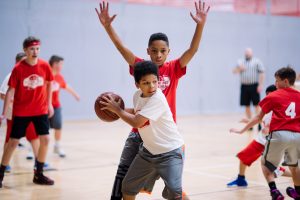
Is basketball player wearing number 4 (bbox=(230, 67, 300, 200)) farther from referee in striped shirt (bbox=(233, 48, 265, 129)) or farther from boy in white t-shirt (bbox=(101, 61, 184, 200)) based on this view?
referee in striped shirt (bbox=(233, 48, 265, 129))

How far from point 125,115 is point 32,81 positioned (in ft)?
8.78

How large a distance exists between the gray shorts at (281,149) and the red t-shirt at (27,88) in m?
2.87

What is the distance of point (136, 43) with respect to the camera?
15688 millimetres

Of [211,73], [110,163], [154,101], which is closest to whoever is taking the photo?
[154,101]

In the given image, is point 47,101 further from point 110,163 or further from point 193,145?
point 193,145

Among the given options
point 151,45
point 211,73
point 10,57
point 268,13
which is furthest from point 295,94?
point 268,13

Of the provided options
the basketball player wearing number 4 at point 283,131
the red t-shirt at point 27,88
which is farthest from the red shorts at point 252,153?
the red t-shirt at point 27,88

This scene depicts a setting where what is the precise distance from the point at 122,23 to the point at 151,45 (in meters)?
11.1

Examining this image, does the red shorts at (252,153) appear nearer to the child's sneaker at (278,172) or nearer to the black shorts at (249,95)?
the child's sneaker at (278,172)

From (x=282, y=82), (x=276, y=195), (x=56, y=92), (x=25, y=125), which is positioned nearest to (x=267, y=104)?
(x=282, y=82)

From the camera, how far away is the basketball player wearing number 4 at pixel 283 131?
512 cm

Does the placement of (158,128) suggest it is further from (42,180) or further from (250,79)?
(250,79)

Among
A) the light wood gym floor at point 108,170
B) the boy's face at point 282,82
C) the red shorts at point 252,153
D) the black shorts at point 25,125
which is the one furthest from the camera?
the black shorts at point 25,125

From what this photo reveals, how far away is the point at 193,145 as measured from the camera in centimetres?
985
